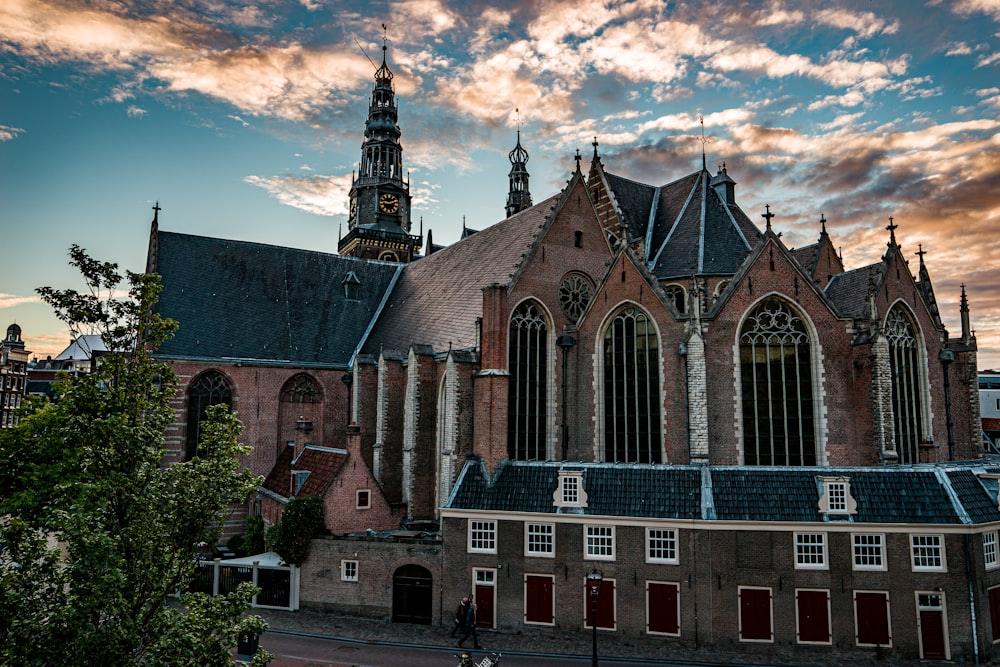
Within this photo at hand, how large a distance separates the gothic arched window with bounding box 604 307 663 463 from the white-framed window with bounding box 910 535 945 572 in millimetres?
9013

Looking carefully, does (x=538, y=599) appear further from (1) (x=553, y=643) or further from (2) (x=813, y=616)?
(2) (x=813, y=616)

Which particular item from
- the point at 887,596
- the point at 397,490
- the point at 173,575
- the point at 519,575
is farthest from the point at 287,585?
the point at 887,596

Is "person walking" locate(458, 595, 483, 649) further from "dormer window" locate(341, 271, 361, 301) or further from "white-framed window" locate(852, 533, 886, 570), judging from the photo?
"dormer window" locate(341, 271, 361, 301)

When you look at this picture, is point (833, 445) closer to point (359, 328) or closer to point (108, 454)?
point (108, 454)

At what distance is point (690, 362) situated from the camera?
2497 centimetres

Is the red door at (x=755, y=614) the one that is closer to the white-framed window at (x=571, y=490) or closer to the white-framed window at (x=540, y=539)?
the white-framed window at (x=571, y=490)

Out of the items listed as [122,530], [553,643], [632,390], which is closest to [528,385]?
[632,390]

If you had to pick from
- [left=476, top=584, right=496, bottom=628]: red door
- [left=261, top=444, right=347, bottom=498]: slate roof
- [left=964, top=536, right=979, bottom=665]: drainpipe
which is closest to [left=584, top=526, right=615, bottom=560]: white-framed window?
[left=476, top=584, right=496, bottom=628]: red door

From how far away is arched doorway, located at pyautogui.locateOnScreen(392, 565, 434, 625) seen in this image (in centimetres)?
2373

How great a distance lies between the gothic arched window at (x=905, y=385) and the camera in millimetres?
26938

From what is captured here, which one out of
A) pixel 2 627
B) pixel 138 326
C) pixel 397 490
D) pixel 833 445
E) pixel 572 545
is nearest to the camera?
pixel 2 627

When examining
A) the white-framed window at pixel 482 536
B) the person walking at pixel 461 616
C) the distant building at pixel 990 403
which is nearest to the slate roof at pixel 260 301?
the white-framed window at pixel 482 536

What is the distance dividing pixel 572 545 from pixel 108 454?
1648 centimetres

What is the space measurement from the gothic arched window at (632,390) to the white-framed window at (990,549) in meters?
10.8
